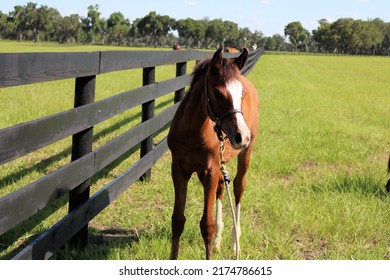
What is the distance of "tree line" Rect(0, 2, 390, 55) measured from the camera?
132 metres

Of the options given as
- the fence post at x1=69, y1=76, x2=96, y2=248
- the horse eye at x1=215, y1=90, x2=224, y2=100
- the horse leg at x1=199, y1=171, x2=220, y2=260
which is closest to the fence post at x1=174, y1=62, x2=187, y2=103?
the fence post at x1=69, y1=76, x2=96, y2=248

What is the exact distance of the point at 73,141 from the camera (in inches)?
131

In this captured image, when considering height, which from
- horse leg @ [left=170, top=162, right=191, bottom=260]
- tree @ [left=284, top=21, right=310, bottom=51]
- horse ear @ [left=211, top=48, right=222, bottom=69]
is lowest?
horse leg @ [left=170, top=162, right=191, bottom=260]

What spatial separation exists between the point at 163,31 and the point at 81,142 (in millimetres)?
159044

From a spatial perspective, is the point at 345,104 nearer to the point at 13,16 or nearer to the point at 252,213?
the point at 252,213

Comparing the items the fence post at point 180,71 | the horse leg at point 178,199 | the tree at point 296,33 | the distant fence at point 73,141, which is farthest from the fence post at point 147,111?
the tree at point 296,33

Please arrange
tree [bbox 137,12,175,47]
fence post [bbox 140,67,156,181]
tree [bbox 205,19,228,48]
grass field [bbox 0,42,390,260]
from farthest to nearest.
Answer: tree [bbox 205,19,228,48]
tree [bbox 137,12,175,47]
fence post [bbox 140,67,156,181]
grass field [bbox 0,42,390,260]

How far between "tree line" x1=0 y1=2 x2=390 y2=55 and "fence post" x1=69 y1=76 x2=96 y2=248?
124329 mm

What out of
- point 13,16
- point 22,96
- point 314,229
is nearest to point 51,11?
point 13,16

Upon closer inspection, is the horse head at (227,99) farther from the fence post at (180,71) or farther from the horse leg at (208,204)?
the fence post at (180,71)

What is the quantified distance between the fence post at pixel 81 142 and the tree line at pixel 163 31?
4895 inches

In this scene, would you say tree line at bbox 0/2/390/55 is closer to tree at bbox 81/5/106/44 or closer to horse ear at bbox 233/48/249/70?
tree at bbox 81/5/106/44

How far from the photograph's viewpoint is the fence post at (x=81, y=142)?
330 centimetres

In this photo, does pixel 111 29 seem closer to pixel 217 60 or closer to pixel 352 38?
pixel 352 38
